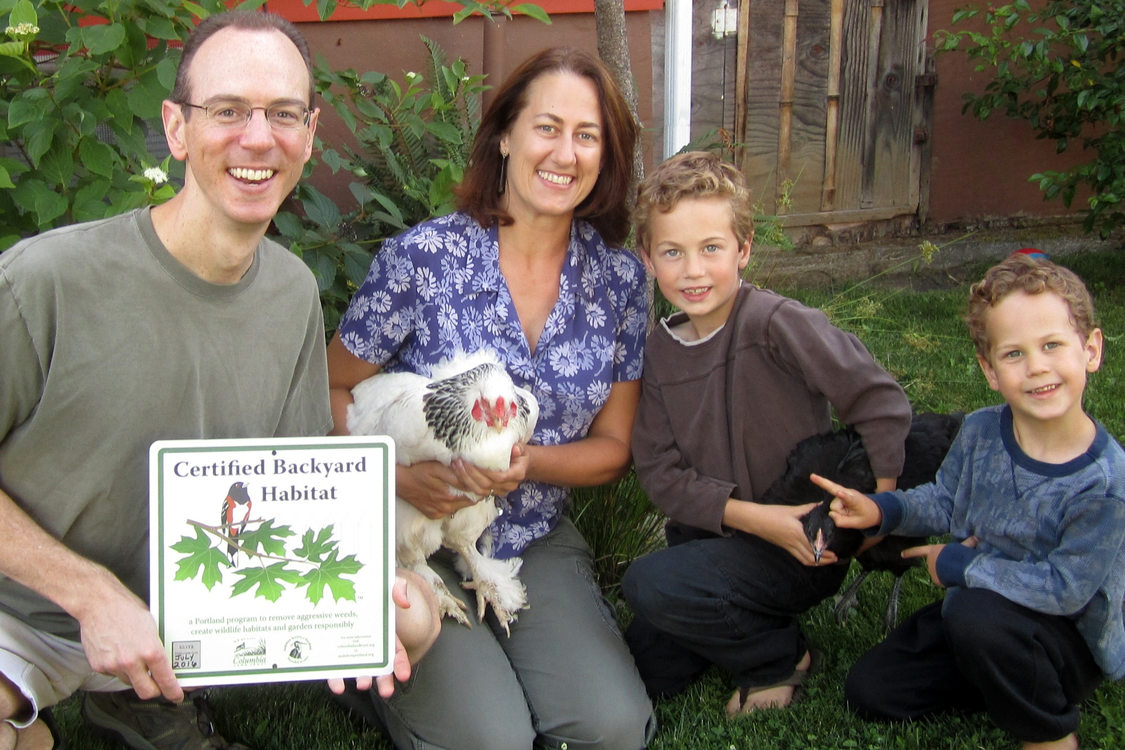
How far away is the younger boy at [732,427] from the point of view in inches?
101

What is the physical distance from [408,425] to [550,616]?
71 centimetres

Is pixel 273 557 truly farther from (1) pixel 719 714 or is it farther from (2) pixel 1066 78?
(2) pixel 1066 78

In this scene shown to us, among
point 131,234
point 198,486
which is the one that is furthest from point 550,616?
point 131,234

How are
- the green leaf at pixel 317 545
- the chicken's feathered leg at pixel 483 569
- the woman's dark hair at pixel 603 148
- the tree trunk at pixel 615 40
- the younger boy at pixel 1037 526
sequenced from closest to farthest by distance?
the green leaf at pixel 317 545, the younger boy at pixel 1037 526, the chicken's feathered leg at pixel 483 569, the woman's dark hair at pixel 603 148, the tree trunk at pixel 615 40

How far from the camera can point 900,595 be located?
3.21 m

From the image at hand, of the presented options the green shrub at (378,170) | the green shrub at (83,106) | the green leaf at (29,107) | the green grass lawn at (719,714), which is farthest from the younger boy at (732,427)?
the green leaf at (29,107)

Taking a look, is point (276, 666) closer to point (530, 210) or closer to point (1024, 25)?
point (530, 210)

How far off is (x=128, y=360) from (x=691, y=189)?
4.85 feet

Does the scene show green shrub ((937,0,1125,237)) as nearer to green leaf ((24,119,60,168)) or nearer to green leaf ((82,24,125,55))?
green leaf ((82,24,125,55))

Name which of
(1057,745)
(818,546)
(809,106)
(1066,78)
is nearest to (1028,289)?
(818,546)

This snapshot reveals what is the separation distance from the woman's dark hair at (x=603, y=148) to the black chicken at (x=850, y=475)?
0.90 m

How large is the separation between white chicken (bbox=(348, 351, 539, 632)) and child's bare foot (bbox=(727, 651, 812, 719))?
0.67 m

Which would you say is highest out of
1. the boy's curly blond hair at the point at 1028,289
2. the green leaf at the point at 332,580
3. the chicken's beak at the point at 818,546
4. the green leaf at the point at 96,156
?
the green leaf at the point at 96,156

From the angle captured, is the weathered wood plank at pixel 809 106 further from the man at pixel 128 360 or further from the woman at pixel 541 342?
the man at pixel 128 360
